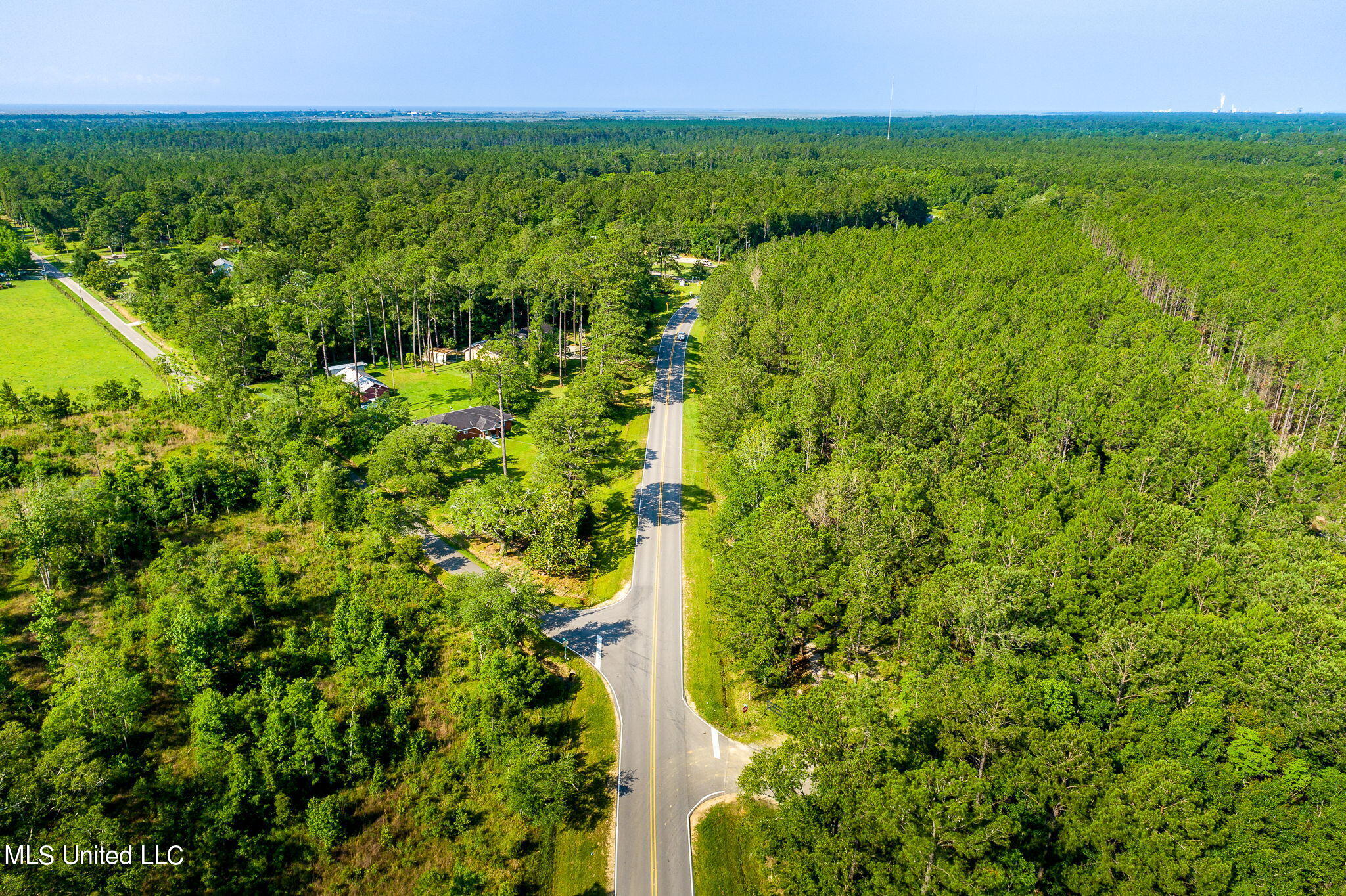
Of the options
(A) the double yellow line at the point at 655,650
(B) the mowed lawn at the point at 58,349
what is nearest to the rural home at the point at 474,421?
(A) the double yellow line at the point at 655,650

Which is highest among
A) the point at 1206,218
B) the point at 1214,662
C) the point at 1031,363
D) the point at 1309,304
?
the point at 1206,218

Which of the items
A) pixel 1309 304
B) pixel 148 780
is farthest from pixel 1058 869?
pixel 1309 304

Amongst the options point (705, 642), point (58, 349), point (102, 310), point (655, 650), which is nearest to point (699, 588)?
point (705, 642)

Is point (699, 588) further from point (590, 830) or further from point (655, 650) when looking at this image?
point (590, 830)

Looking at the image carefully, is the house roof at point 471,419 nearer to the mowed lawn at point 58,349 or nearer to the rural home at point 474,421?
the rural home at point 474,421

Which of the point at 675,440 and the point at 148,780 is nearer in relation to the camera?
the point at 148,780

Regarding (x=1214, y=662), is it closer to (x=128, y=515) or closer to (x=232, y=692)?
(x=232, y=692)
